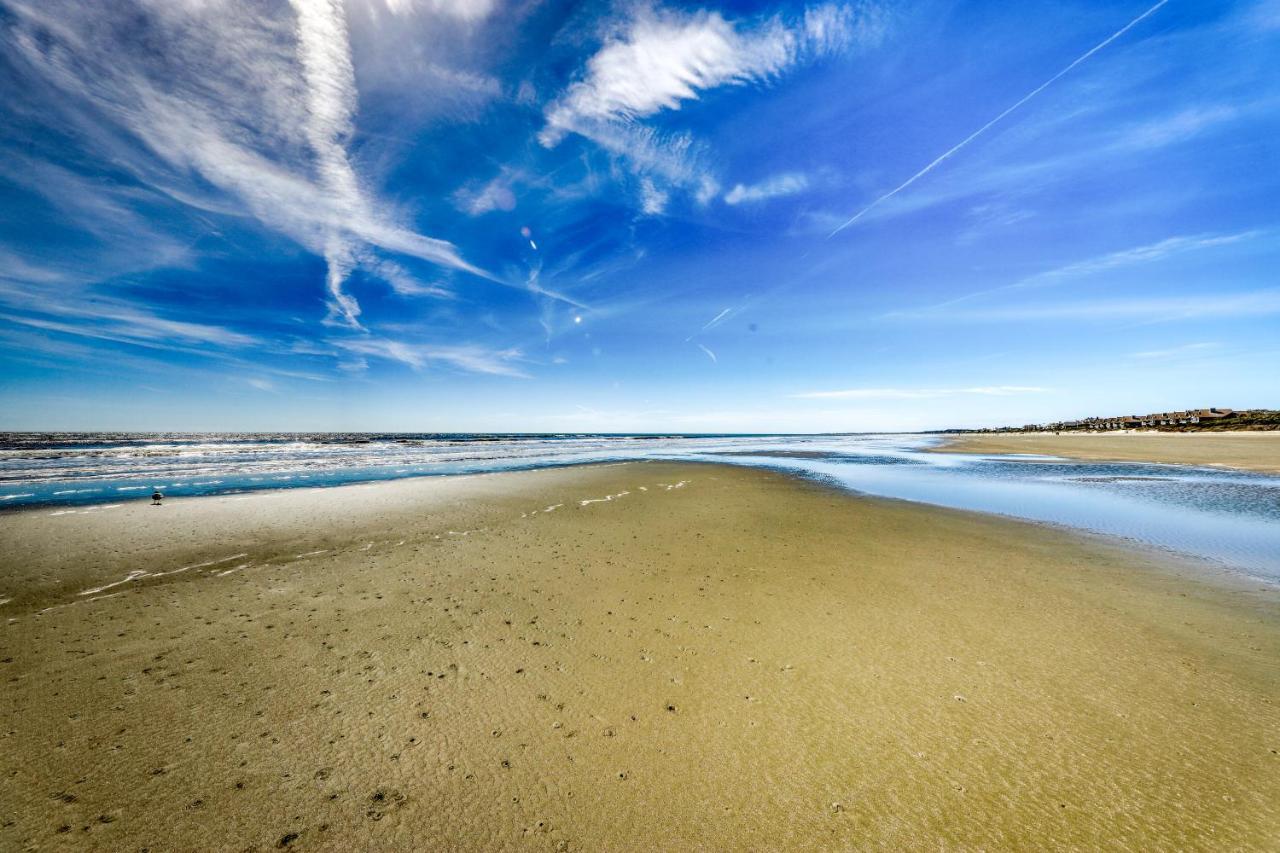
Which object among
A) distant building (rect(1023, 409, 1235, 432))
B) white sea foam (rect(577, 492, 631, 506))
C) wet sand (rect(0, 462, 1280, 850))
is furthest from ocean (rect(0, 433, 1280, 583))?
distant building (rect(1023, 409, 1235, 432))

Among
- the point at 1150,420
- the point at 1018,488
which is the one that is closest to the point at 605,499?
the point at 1018,488

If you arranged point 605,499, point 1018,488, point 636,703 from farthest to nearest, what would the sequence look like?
1. point 1018,488
2. point 605,499
3. point 636,703

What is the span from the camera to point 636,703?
15.7ft

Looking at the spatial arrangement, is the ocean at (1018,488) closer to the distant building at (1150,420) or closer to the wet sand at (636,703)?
the wet sand at (636,703)

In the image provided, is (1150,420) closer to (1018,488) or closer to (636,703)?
(1018,488)

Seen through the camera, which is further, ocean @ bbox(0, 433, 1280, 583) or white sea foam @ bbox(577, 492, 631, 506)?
white sea foam @ bbox(577, 492, 631, 506)

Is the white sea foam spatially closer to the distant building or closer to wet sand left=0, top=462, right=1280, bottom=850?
wet sand left=0, top=462, right=1280, bottom=850

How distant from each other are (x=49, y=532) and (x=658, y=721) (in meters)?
17.6

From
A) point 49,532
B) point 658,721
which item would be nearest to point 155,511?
point 49,532

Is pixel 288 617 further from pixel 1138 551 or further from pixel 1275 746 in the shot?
pixel 1138 551

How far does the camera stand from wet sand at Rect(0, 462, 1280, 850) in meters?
3.34

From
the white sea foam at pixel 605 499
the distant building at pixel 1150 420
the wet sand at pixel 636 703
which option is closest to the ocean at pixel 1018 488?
the wet sand at pixel 636 703

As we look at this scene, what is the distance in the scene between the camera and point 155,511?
14.6m

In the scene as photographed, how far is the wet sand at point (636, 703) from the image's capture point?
3.34 metres
